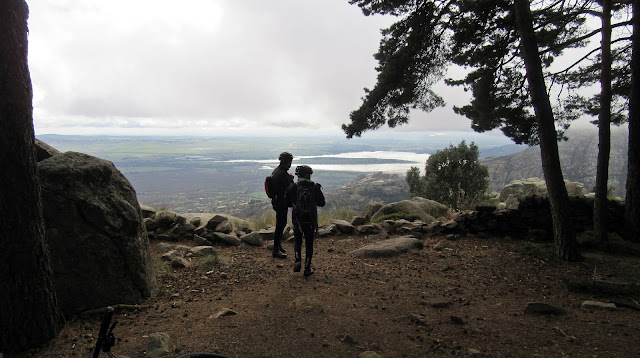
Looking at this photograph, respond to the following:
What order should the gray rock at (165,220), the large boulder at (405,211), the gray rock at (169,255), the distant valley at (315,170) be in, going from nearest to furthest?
the gray rock at (169,255)
the gray rock at (165,220)
the large boulder at (405,211)
the distant valley at (315,170)

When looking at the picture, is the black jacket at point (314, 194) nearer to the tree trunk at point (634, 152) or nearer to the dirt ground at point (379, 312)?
the dirt ground at point (379, 312)

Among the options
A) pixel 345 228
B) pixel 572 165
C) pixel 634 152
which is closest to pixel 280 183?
pixel 345 228

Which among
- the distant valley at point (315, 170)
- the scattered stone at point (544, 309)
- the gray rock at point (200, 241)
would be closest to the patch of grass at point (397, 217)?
the gray rock at point (200, 241)

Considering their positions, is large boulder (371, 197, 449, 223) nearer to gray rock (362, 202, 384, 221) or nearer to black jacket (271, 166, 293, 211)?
gray rock (362, 202, 384, 221)

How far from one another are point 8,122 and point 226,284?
3.89 meters

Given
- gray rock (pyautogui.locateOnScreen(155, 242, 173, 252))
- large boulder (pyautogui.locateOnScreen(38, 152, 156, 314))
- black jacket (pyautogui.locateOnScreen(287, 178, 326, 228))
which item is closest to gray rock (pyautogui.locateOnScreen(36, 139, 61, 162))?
Answer: large boulder (pyautogui.locateOnScreen(38, 152, 156, 314))

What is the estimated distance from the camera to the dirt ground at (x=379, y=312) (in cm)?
389

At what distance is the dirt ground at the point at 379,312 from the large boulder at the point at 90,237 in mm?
344

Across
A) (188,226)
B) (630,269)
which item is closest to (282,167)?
(188,226)

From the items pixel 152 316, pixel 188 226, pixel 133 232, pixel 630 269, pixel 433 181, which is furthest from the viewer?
pixel 433 181

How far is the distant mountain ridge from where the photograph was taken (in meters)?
65.8

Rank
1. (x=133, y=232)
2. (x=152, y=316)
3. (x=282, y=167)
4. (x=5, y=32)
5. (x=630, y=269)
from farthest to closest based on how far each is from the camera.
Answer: (x=282, y=167) < (x=630, y=269) < (x=133, y=232) < (x=152, y=316) < (x=5, y=32)

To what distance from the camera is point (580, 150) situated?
8500 cm

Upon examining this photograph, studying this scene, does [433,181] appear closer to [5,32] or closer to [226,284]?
[226,284]
